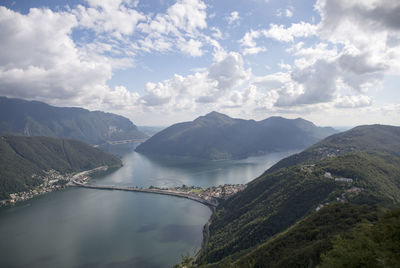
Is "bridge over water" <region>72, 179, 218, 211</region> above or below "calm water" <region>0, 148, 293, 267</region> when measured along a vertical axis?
above

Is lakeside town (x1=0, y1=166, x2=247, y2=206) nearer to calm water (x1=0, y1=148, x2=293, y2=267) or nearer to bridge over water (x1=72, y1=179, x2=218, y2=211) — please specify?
bridge over water (x1=72, y1=179, x2=218, y2=211)

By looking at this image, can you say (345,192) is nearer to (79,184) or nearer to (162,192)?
(162,192)

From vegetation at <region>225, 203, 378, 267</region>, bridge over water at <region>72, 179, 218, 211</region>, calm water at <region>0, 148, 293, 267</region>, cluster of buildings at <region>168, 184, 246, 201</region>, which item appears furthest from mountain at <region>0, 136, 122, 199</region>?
vegetation at <region>225, 203, 378, 267</region>

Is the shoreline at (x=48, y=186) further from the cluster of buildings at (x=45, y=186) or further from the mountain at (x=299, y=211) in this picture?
the mountain at (x=299, y=211)

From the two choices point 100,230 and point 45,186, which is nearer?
point 100,230

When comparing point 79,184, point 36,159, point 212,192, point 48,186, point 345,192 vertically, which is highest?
point 345,192

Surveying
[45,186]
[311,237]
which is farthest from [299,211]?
[45,186]
